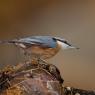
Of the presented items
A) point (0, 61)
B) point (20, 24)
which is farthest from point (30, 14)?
point (0, 61)

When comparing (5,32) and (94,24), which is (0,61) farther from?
(94,24)

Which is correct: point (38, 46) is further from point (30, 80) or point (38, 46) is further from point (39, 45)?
point (30, 80)

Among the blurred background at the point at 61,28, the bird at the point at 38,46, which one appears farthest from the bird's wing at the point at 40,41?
the blurred background at the point at 61,28

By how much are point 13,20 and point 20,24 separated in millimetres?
51

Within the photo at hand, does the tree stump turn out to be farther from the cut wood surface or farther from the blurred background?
the blurred background

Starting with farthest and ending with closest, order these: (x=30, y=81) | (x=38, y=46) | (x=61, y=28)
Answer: (x=61, y=28) < (x=38, y=46) < (x=30, y=81)

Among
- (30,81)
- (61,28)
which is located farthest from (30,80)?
(61,28)

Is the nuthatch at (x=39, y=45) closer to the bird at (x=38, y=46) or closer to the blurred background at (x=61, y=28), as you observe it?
the bird at (x=38, y=46)

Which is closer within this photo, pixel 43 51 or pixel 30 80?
pixel 30 80

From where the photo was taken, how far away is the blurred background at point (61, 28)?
176cm

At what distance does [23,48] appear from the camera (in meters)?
1.09

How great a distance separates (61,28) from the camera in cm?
180

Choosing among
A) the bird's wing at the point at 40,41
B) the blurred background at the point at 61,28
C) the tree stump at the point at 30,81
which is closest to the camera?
the tree stump at the point at 30,81

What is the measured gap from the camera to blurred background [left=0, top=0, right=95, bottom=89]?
1763mm
